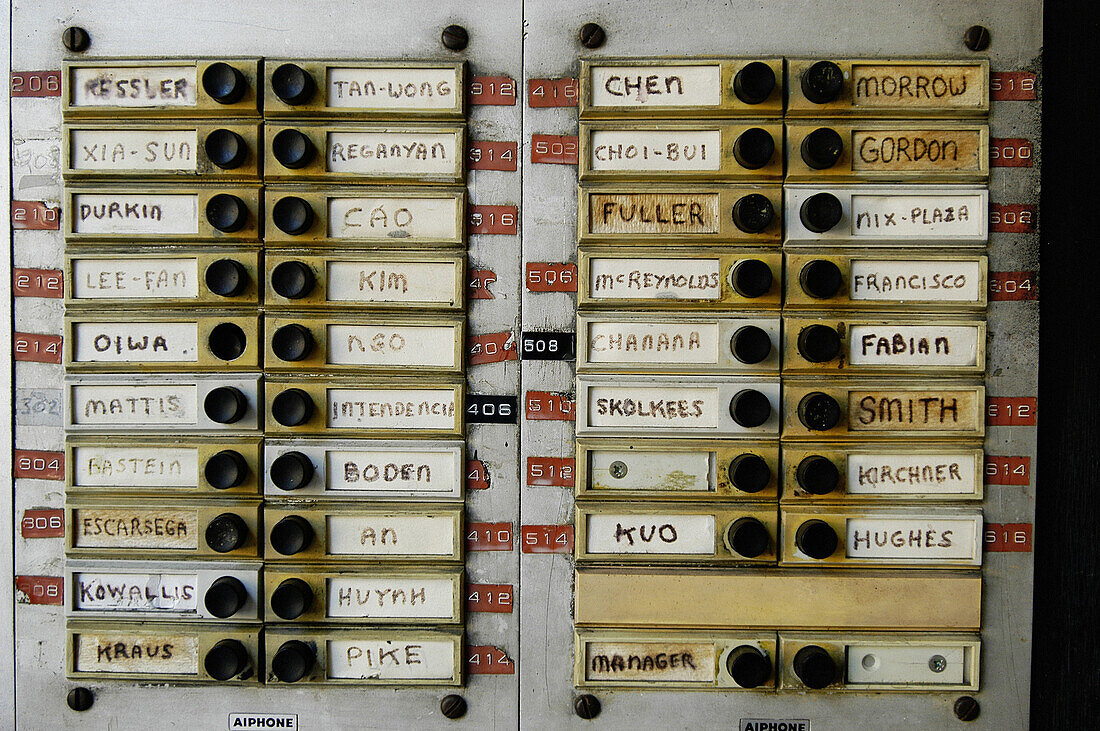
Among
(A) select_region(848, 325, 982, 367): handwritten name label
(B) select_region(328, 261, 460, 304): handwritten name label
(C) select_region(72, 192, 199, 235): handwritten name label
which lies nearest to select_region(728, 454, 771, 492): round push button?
(A) select_region(848, 325, 982, 367): handwritten name label

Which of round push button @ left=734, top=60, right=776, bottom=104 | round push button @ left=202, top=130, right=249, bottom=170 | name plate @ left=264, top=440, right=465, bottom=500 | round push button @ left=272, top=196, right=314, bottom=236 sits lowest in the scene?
name plate @ left=264, top=440, right=465, bottom=500

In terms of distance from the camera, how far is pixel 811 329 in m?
1.50

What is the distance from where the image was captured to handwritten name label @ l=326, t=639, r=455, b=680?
62.8 inches

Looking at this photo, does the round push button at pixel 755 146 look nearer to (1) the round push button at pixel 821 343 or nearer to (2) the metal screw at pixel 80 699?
(1) the round push button at pixel 821 343

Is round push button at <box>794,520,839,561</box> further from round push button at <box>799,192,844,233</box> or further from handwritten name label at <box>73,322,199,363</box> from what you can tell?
handwritten name label at <box>73,322,199,363</box>

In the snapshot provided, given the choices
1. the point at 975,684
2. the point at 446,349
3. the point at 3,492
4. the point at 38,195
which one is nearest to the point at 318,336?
the point at 446,349

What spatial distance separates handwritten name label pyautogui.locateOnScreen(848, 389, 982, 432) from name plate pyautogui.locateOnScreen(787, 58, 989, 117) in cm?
74

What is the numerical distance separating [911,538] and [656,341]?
0.86 meters

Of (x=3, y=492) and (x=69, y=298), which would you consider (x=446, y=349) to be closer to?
(x=69, y=298)

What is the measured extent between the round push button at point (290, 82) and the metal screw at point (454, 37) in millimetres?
371

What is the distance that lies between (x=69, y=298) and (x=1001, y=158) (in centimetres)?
250

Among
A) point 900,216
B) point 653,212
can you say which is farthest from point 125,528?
point 900,216

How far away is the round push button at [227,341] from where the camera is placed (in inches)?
60.1

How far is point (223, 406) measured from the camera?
1524 mm
